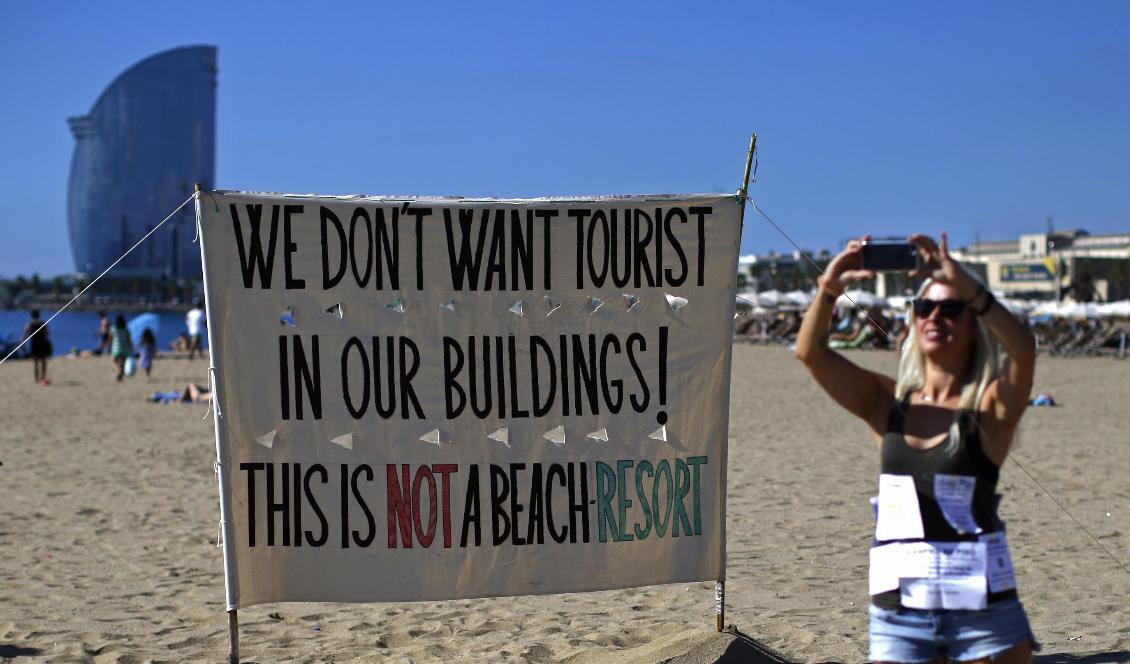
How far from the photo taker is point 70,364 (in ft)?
97.6

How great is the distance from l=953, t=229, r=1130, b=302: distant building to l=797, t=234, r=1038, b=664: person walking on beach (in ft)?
255

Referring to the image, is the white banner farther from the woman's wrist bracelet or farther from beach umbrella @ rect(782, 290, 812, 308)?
beach umbrella @ rect(782, 290, 812, 308)

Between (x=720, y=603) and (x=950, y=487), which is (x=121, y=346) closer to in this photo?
(x=720, y=603)

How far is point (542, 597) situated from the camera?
597 centimetres

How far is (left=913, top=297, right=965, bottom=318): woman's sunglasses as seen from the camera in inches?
112

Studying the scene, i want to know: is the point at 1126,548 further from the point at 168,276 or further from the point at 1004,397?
the point at 168,276

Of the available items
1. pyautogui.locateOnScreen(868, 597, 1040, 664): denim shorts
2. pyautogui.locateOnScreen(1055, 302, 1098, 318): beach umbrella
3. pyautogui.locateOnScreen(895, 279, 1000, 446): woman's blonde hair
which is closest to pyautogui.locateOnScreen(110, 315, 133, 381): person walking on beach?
pyautogui.locateOnScreen(895, 279, 1000, 446): woman's blonde hair

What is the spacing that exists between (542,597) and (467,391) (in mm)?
1851

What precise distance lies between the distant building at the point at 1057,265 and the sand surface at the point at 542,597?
234 ft

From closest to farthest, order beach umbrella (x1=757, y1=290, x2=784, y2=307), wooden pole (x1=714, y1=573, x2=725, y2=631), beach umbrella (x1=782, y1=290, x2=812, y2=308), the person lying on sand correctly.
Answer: wooden pole (x1=714, y1=573, x2=725, y2=631) < the person lying on sand < beach umbrella (x1=782, y1=290, x2=812, y2=308) < beach umbrella (x1=757, y1=290, x2=784, y2=307)

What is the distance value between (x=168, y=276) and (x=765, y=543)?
186122mm

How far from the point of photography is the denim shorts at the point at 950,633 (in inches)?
108

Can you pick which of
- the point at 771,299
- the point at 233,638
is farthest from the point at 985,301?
the point at 771,299

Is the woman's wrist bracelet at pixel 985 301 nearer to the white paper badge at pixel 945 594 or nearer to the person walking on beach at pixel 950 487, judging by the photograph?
the person walking on beach at pixel 950 487
